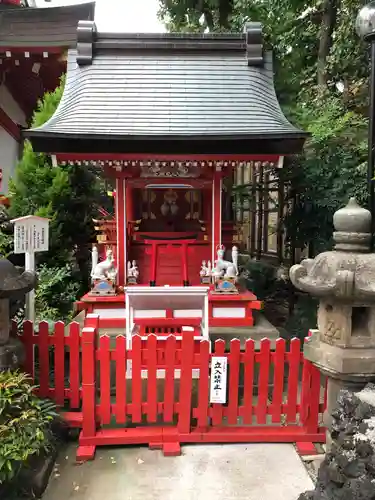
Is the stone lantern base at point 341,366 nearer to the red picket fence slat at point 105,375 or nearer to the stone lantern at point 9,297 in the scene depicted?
the red picket fence slat at point 105,375

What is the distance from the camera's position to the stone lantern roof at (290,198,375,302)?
3238 millimetres

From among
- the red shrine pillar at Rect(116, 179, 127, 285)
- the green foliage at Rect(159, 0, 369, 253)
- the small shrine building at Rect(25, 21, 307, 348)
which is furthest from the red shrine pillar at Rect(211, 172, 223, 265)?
the green foliage at Rect(159, 0, 369, 253)

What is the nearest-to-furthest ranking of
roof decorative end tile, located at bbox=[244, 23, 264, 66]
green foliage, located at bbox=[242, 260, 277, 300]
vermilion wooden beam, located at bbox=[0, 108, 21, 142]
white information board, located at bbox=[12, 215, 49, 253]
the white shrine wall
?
white information board, located at bbox=[12, 215, 49, 253] → roof decorative end tile, located at bbox=[244, 23, 264, 66] → vermilion wooden beam, located at bbox=[0, 108, 21, 142] → the white shrine wall → green foliage, located at bbox=[242, 260, 277, 300]

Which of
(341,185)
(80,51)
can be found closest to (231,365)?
(341,185)

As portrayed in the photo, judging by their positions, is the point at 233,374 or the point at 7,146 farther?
the point at 7,146

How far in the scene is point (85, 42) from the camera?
25.2 ft

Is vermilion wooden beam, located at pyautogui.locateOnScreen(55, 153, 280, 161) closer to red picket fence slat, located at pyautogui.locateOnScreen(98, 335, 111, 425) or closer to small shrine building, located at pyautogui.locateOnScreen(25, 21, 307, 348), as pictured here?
small shrine building, located at pyautogui.locateOnScreen(25, 21, 307, 348)

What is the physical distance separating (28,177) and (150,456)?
Answer: 6.16m

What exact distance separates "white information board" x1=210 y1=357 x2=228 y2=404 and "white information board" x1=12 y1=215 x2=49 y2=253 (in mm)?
2658

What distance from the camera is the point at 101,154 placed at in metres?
5.94

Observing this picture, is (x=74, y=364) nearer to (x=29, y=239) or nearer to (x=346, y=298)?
(x=29, y=239)

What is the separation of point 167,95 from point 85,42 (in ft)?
7.03

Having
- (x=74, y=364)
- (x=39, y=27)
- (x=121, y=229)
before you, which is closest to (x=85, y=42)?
(x=39, y=27)

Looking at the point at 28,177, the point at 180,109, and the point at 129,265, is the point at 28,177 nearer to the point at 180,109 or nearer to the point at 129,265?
the point at 129,265
